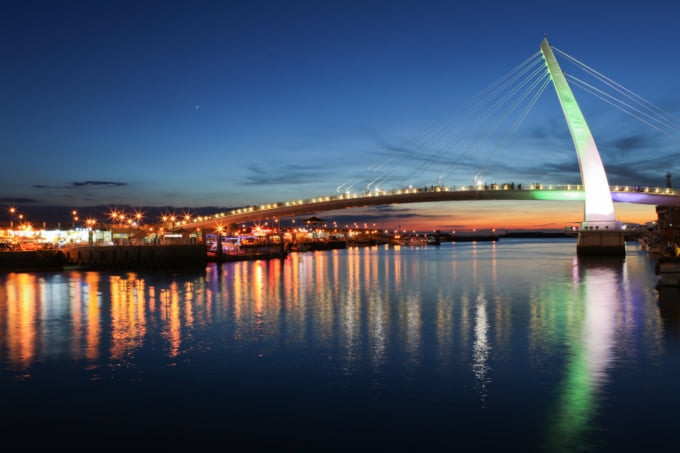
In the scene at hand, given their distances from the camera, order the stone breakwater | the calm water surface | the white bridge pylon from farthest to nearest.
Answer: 1. the white bridge pylon
2. the stone breakwater
3. the calm water surface

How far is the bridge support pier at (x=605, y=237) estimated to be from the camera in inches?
2029

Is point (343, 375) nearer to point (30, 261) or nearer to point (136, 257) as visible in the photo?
point (136, 257)

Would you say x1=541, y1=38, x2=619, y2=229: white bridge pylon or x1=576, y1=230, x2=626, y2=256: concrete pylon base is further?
x1=576, y1=230, x2=626, y2=256: concrete pylon base

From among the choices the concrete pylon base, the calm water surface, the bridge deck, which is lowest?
the calm water surface

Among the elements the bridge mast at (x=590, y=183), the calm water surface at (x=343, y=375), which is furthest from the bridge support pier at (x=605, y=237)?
the calm water surface at (x=343, y=375)

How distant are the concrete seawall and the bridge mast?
102 feet

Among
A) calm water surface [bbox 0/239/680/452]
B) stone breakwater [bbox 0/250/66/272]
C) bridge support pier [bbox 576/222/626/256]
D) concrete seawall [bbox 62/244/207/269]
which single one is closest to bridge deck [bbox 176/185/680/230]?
bridge support pier [bbox 576/222/626/256]

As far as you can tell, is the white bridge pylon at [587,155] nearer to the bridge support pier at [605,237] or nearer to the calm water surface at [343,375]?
the bridge support pier at [605,237]

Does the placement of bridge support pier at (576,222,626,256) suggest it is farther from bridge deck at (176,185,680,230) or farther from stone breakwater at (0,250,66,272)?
stone breakwater at (0,250,66,272)

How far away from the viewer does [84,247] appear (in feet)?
148

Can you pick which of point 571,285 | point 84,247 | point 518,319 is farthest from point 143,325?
point 84,247

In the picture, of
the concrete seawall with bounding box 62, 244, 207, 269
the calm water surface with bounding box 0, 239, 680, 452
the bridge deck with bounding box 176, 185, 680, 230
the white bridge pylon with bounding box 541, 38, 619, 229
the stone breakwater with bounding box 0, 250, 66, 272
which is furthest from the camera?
the bridge deck with bounding box 176, 185, 680, 230

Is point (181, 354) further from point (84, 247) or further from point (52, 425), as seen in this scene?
point (84, 247)

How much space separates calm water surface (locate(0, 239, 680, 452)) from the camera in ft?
24.4
